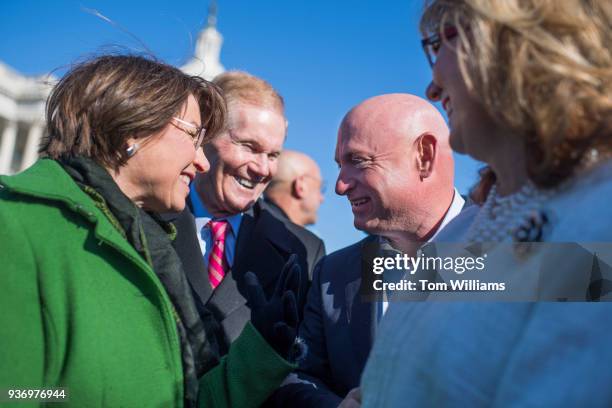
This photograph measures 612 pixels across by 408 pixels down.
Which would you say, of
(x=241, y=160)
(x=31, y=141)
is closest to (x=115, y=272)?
(x=241, y=160)

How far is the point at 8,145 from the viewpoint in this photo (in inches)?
2067

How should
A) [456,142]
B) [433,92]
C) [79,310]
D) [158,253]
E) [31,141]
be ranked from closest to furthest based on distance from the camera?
1. [456,142]
2. [433,92]
3. [79,310]
4. [158,253]
5. [31,141]

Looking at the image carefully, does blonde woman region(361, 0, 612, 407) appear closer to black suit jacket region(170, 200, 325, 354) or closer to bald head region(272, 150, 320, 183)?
black suit jacket region(170, 200, 325, 354)

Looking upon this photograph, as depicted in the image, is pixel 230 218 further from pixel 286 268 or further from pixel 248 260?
pixel 286 268

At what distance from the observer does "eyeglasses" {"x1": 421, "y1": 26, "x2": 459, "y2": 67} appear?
56.2 inches

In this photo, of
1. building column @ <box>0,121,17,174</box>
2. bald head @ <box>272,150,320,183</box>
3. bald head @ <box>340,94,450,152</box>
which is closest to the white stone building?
building column @ <box>0,121,17,174</box>

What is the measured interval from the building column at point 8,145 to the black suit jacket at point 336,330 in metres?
52.9

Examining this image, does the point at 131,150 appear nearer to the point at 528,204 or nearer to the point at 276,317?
the point at 276,317

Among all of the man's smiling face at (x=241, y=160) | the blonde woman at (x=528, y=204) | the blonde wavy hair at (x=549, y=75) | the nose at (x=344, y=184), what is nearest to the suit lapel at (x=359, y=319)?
the nose at (x=344, y=184)

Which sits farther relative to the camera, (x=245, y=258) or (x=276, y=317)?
(x=245, y=258)

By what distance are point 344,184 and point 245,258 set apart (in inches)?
31.0

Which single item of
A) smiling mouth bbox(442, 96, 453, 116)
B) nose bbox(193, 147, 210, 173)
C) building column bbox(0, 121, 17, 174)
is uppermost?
building column bbox(0, 121, 17, 174)

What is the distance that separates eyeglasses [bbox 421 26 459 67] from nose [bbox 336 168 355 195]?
6.63ft

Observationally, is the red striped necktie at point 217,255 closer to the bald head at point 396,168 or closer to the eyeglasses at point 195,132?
the bald head at point 396,168
